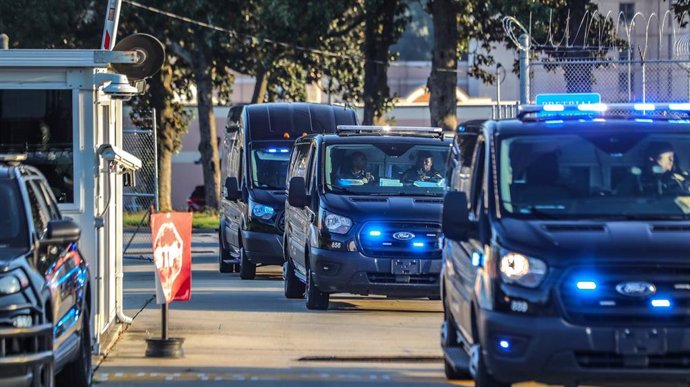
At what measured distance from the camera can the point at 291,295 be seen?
17.9 m

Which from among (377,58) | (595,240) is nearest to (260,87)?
(377,58)

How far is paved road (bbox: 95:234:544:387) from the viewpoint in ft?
37.4

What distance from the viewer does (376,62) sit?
39969 mm

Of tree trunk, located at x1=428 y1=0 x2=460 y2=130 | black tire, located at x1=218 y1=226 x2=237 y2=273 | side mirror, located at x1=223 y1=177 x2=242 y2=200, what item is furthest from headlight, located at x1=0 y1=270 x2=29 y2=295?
tree trunk, located at x1=428 y1=0 x2=460 y2=130

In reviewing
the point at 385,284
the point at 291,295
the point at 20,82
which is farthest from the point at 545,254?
the point at 291,295

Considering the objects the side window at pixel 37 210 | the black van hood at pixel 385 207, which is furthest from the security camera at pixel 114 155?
the black van hood at pixel 385 207

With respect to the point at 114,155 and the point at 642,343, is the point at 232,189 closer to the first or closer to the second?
the point at 114,155

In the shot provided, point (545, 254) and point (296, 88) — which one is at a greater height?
point (296, 88)

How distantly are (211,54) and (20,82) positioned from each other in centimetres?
3495

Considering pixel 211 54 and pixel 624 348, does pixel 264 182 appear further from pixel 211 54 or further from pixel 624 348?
pixel 211 54

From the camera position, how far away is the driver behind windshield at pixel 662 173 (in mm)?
9758

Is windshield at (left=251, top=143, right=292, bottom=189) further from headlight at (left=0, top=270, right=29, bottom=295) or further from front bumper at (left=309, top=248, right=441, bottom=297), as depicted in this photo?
headlight at (left=0, top=270, right=29, bottom=295)

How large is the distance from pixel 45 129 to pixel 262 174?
854 cm

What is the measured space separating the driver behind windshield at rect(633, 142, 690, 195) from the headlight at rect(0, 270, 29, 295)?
4.14m
